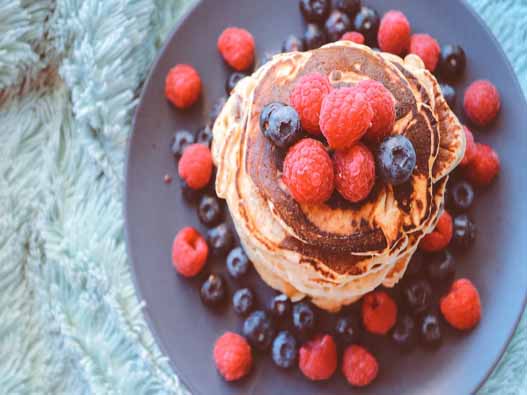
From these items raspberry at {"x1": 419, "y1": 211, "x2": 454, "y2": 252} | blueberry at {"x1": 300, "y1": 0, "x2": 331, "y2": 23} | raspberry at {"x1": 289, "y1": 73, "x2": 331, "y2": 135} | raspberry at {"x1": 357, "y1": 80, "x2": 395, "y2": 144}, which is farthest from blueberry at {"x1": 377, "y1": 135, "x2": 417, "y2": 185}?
blueberry at {"x1": 300, "y1": 0, "x2": 331, "y2": 23}

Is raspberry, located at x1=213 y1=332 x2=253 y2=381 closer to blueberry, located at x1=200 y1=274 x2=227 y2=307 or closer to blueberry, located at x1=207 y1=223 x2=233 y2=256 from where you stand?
blueberry, located at x1=200 y1=274 x2=227 y2=307

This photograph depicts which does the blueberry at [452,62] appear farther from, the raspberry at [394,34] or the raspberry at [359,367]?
the raspberry at [359,367]

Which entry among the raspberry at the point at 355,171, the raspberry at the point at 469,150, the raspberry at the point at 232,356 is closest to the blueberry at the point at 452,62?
the raspberry at the point at 469,150

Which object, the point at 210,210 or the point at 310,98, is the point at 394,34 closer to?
the point at 310,98

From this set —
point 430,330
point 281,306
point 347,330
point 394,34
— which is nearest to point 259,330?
point 281,306

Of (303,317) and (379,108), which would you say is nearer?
(379,108)

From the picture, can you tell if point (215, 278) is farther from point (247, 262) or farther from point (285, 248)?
point (285, 248)
